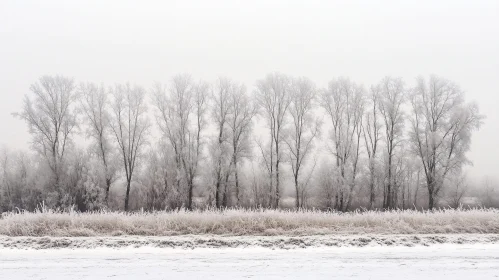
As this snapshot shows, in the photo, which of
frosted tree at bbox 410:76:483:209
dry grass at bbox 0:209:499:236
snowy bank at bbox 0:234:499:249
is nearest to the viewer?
snowy bank at bbox 0:234:499:249

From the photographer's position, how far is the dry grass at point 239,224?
12.9m

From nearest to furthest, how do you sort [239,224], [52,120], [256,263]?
[256,263] → [239,224] → [52,120]

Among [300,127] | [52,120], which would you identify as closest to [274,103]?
[300,127]

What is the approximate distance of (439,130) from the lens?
118 ft

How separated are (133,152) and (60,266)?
94.4 ft

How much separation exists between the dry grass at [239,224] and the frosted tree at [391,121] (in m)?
23.1

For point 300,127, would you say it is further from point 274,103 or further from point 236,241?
point 236,241

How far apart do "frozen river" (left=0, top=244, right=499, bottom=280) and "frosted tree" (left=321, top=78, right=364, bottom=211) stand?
25.6 meters

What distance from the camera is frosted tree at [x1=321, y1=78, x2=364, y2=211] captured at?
36.5m

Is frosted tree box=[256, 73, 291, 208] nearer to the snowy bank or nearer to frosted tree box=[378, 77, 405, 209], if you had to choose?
frosted tree box=[378, 77, 405, 209]

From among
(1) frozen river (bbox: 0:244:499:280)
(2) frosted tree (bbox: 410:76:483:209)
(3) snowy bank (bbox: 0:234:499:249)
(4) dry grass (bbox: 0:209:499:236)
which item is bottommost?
(1) frozen river (bbox: 0:244:499:280)

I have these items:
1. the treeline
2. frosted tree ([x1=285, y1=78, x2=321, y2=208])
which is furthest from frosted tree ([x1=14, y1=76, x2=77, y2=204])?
frosted tree ([x1=285, y1=78, x2=321, y2=208])

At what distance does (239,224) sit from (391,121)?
27903mm

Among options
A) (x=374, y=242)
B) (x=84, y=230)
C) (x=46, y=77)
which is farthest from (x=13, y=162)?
(x=374, y=242)
